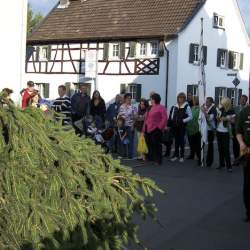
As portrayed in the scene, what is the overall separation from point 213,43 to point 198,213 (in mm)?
32130

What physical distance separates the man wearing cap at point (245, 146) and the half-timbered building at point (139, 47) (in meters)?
27.5

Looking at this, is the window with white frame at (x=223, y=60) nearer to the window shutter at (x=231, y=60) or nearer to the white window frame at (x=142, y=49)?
the window shutter at (x=231, y=60)

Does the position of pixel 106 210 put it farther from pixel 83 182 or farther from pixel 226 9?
pixel 226 9

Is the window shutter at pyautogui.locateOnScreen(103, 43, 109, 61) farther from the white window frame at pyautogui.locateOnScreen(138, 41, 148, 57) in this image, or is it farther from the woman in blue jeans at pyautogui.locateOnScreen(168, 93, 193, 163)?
the woman in blue jeans at pyautogui.locateOnScreen(168, 93, 193, 163)

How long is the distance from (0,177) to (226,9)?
39924 millimetres

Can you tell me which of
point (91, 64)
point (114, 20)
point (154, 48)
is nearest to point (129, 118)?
point (154, 48)

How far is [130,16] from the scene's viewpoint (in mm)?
39438

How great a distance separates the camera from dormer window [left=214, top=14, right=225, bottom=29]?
40.0m

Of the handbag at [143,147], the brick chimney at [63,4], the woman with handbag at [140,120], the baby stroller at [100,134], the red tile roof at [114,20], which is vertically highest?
the brick chimney at [63,4]

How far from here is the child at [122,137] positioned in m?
16.1

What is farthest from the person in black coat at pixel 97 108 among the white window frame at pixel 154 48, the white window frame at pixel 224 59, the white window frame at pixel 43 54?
the white window frame at pixel 43 54

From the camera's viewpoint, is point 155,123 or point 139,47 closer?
point 155,123

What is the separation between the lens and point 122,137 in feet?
53.0

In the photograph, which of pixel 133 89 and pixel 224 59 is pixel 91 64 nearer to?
pixel 133 89
